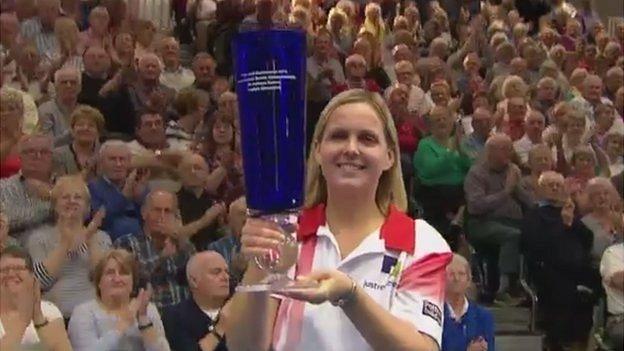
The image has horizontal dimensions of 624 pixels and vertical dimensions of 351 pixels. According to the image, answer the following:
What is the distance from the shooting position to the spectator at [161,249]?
581 cm

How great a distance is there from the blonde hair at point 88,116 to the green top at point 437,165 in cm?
225

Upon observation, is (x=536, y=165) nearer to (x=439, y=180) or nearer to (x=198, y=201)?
(x=439, y=180)

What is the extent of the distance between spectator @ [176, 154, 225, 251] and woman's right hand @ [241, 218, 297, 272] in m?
4.37

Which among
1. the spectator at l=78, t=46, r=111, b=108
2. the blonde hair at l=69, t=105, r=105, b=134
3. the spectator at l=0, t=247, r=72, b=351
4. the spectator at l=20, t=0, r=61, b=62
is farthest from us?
the spectator at l=20, t=0, r=61, b=62

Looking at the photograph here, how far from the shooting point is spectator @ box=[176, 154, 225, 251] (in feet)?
21.0

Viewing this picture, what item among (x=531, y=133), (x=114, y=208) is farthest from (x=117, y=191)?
(x=531, y=133)

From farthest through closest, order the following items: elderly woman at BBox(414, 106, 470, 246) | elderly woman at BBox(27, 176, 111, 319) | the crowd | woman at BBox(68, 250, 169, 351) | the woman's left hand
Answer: elderly woman at BBox(414, 106, 470, 246)
elderly woman at BBox(27, 176, 111, 319)
the crowd
woman at BBox(68, 250, 169, 351)
the woman's left hand

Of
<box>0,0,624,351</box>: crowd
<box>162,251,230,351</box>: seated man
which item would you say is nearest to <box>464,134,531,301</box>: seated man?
<box>0,0,624,351</box>: crowd

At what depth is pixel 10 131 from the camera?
620 centimetres

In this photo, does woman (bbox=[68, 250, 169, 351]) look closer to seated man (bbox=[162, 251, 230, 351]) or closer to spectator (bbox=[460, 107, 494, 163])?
seated man (bbox=[162, 251, 230, 351])

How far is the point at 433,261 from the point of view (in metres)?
2.12

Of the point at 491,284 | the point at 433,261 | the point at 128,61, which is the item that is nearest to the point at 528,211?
the point at 491,284

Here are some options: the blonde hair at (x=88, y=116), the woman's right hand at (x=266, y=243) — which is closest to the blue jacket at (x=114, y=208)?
the blonde hair at (x=88, y=116)

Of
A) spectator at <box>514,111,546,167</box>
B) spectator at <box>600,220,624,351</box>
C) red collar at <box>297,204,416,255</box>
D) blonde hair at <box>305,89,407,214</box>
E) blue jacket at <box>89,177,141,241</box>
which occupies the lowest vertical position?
spectator at <box>600,220,624,351</box>
